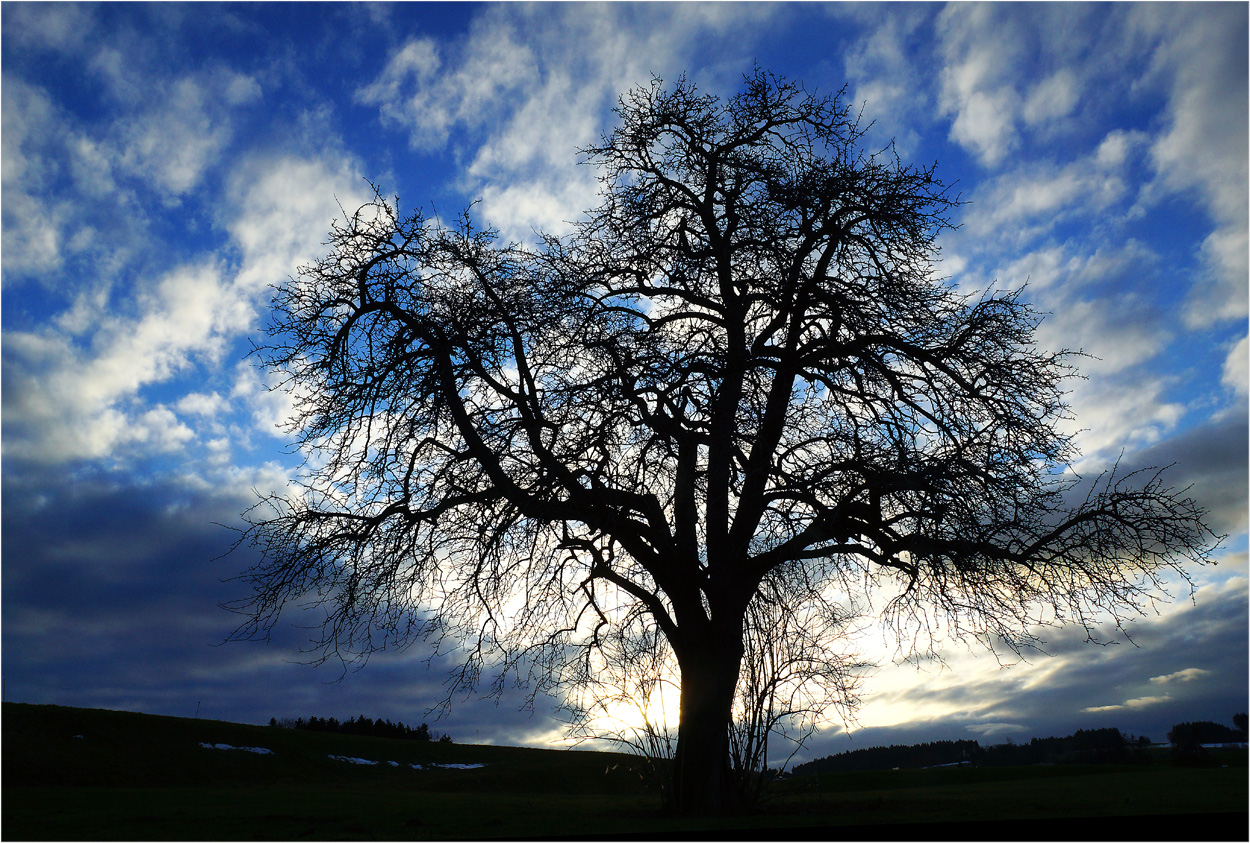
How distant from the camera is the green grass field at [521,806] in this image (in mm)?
7828

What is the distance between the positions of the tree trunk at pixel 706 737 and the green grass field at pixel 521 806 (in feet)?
2.10

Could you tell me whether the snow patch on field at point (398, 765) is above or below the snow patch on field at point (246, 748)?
below

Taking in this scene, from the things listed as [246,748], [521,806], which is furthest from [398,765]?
[521,806]

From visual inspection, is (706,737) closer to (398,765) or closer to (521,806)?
(521,806)

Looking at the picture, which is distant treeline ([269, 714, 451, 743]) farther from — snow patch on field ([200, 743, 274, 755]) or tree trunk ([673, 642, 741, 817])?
tree trunk ([673, 642, 741, 817])

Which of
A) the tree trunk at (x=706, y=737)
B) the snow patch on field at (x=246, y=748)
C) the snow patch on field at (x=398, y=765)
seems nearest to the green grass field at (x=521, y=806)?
the tree trunk at (x=706, y=737)

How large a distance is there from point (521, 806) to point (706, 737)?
15.3 ft

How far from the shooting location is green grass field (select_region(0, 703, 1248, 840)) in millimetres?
7828

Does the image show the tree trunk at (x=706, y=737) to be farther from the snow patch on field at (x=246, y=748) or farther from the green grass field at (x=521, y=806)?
the snow patch on field at (x=246, y=748)

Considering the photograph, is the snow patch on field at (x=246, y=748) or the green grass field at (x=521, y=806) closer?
the green grass field at (x=521, y=806)

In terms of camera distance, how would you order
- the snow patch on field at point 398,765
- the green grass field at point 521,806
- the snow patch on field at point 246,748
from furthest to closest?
the snow patch on field at point 398,765 < the snow patch on field at point 246,748 < the green grass field at point 521,806

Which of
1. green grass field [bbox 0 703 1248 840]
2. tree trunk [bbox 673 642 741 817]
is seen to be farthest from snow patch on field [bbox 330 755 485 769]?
tree trunk [bbox 673 642 741 817]

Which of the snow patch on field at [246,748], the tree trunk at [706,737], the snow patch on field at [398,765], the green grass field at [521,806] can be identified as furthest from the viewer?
the snow patch on field at [398,765]

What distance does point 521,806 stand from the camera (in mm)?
12875
